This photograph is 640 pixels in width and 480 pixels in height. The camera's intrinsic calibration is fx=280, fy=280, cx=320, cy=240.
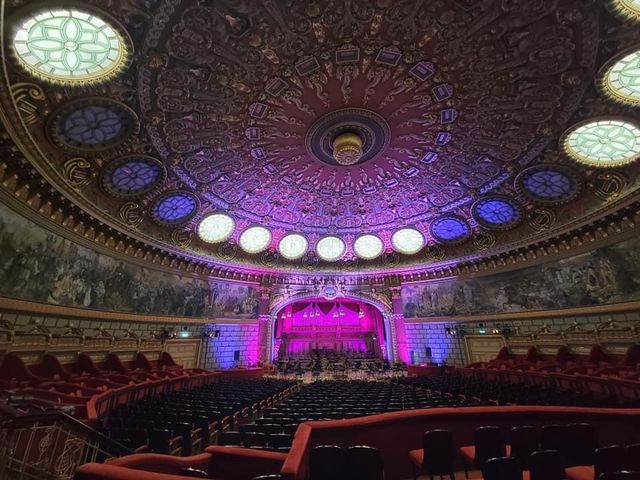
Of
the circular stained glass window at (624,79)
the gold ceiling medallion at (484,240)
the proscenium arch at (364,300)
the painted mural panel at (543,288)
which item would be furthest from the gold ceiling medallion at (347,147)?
the proscenium arch at (364,300)

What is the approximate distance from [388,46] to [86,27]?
10448 mm

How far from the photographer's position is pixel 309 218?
78.9ft

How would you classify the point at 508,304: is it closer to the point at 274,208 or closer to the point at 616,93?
the point at 616,93

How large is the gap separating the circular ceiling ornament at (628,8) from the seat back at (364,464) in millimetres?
13670

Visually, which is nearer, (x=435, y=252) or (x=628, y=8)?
(x=628, y=8)

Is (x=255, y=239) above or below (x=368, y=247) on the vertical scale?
above

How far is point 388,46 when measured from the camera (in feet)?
35.7

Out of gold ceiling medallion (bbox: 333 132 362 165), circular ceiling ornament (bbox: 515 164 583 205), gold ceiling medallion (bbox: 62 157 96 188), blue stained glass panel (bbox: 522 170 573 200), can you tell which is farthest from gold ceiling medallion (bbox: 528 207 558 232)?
gold ceiling medallion (bbox: 62 157 96 188)

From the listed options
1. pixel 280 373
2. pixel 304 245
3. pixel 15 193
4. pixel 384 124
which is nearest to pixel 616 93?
pixel 384 124

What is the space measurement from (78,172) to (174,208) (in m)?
6.05

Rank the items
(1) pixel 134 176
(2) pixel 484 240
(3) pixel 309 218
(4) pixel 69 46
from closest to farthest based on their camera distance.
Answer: (4) pixel 69 46 < (1) pixel 134 176 < (2) pixel 484 240 < (3) pixel 309 218

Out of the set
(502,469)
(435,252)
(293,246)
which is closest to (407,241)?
(435,252)

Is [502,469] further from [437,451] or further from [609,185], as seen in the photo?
[609,185]

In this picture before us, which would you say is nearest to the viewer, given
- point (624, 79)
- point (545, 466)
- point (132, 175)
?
point (545, 466)
